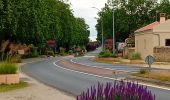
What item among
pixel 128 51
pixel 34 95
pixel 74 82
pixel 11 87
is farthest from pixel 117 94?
pixel 128 51

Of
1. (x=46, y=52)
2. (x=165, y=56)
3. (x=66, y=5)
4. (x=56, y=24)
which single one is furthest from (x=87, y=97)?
(x=66, y=5)

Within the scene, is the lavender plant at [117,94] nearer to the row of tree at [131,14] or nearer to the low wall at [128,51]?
the low wall at [128,51]

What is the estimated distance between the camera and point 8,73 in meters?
25.1

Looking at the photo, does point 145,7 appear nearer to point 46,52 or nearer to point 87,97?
point 46,52

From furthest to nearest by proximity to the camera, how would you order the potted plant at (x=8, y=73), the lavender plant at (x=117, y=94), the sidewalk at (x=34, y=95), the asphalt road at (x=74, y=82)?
the potted plant at (x=8, y=73)
the asphalt road at (x=74, y=82)
the sidewalk at (x=34, y=95)
the lavender plant at (x=117, y=94)

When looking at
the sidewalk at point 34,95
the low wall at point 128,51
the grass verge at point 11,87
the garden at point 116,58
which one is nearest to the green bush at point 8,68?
the grass verge at point 11,87

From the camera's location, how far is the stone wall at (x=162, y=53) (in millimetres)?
58438

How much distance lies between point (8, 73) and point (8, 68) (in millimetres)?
261

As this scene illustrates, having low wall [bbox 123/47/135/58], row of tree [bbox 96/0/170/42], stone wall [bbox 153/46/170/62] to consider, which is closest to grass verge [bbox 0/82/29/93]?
stone wall [bbox 153/46/170/62]

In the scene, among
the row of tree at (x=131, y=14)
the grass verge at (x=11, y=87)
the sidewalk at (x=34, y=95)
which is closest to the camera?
the sidewalk at (x=34, y=95)

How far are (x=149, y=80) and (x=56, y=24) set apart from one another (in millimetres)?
73532

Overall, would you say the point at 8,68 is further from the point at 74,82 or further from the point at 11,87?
the point at 74,82

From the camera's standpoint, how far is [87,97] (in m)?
7.36

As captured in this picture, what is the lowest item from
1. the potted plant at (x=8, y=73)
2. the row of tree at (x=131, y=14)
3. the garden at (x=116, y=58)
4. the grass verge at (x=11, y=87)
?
the garden at (x=116, y=58)
